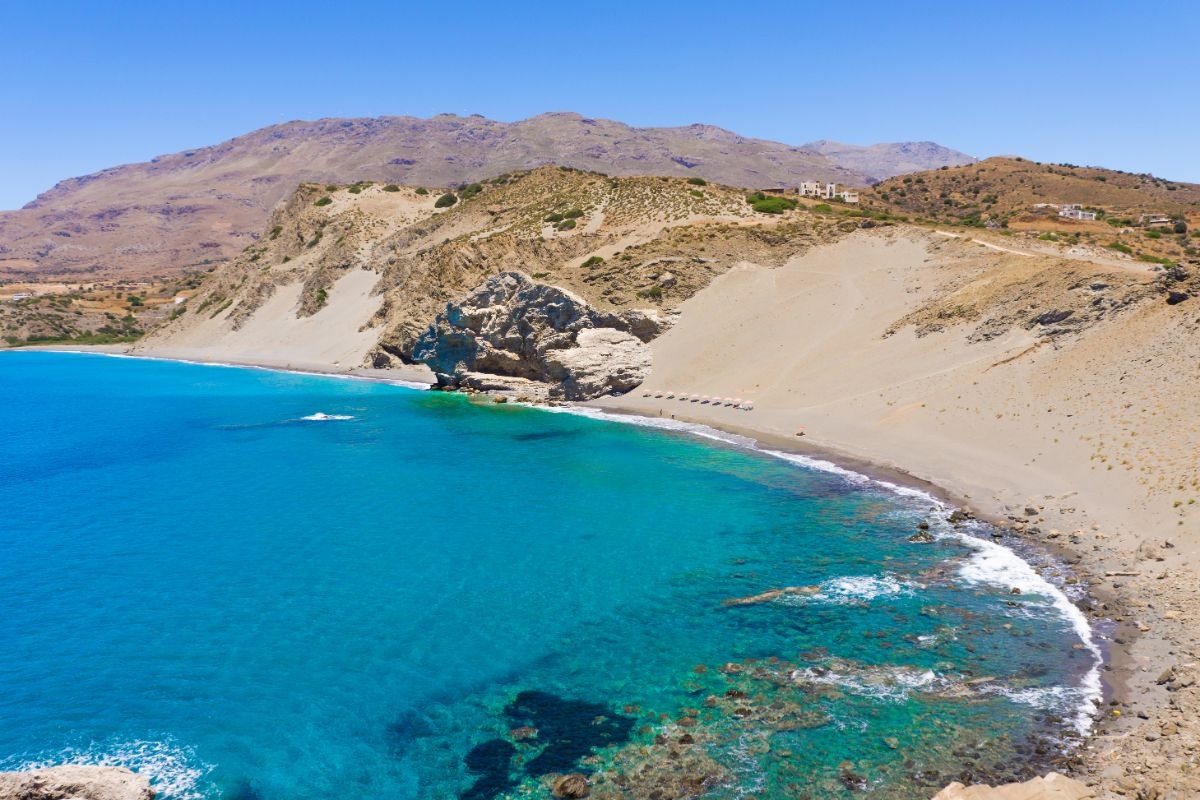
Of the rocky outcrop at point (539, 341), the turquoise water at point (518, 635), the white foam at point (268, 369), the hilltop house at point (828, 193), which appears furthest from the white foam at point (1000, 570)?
the hilltop house at point (828, 193)

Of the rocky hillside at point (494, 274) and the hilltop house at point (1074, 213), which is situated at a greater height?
the hilltop house at point (1074, 213)

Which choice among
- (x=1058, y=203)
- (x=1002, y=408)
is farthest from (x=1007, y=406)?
(x=1058, y=203)

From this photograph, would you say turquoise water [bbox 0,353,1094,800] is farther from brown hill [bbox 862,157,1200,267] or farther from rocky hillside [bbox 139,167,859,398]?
brown hill [bbox 862,157,1200,267]

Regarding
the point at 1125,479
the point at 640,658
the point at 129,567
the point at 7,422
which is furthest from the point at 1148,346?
the point at 7,422

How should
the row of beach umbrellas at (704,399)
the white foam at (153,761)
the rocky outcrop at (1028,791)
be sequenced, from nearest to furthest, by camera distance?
the rocky outcrop at (1028,791) → the white foam at (153,761) → the row of beach umbrellas at (704,399)

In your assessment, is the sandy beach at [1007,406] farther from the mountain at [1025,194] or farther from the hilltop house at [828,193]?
the hilltop house at [828,193]

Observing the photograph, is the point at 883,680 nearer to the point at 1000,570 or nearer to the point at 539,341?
the point at 1000,570

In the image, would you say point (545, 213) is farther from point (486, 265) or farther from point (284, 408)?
point (284, 408)
